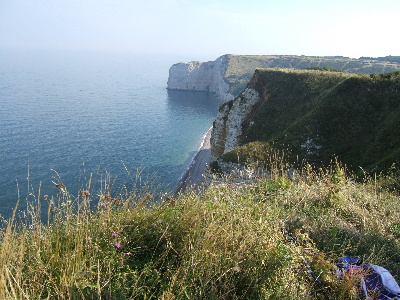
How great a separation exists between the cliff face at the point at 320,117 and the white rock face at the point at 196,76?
342ft

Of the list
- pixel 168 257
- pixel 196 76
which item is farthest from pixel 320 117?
pixel 196 76

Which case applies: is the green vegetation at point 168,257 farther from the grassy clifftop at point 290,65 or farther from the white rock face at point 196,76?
the white rock face at point 196,76

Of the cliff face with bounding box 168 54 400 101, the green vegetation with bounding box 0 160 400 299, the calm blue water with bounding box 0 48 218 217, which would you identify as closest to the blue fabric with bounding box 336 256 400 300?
the green vegetation with bounding box 0 160 400 299

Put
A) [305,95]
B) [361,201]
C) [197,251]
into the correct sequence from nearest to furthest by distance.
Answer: [197,251]
[361,201]
[305,95]

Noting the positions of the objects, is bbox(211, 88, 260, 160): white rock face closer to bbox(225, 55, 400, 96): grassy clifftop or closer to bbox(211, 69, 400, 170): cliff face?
bbox(211, 69, 400, 170): cliff face

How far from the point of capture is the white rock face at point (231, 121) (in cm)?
4576

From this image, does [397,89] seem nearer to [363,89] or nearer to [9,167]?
[363,89]

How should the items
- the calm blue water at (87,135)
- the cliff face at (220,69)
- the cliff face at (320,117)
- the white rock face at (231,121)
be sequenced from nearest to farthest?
1. the cliff face at (320,117)
2. the calm blue water at (87,135)
3. the white rock face at (231,121)
4. the cliff face at (220,69)

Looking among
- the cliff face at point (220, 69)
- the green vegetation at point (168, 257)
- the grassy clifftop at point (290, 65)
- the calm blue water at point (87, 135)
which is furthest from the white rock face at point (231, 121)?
the cliff face at point (220, 69)

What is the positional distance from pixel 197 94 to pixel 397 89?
117499mm

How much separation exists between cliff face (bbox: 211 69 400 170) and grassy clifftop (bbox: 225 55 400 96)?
235ft

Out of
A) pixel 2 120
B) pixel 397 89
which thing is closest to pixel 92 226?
pixel 397 89

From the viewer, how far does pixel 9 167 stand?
44531 mm

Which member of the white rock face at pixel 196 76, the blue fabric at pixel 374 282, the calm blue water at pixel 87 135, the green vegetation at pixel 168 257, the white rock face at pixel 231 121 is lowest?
the calm blue water at pixel 87 135
